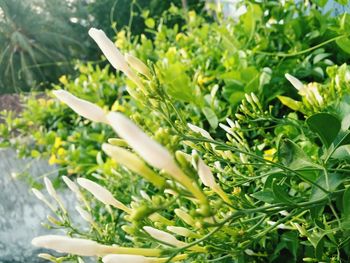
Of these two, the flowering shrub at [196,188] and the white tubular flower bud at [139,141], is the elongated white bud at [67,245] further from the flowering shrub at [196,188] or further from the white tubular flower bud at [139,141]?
the white tubular flower bud at [139,141]

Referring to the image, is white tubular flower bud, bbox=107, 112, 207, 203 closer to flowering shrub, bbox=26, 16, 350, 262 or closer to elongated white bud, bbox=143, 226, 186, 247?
flowering shrub, bbox=26, 16, 350, 262

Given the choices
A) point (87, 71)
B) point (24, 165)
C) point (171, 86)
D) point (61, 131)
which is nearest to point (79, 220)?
point (61, 131)

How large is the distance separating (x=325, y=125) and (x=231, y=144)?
0.59 feet

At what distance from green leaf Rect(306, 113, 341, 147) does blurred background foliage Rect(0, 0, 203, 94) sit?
807 cm

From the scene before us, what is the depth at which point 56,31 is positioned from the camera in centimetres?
1111

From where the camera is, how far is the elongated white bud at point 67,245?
350 mm

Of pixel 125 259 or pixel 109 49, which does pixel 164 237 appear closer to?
pixel 125 259

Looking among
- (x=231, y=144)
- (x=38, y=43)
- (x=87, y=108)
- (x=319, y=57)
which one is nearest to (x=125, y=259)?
(x=87, y=108)

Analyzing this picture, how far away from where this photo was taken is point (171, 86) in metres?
1.15

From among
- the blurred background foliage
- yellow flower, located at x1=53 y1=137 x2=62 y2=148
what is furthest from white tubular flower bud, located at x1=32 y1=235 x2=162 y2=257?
the blurred background foliage

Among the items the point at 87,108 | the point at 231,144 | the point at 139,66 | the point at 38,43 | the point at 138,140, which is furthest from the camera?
the point at 38,43

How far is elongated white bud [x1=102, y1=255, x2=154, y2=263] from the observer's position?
1.13 ft

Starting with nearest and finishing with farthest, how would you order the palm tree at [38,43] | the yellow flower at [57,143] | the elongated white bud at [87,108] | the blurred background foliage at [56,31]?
1. the elongated white bud at [87,108]
2. the yellow flower at [57,143]
3. the palm tree at [38,43]
4. the blurred background foliage at [56,31]

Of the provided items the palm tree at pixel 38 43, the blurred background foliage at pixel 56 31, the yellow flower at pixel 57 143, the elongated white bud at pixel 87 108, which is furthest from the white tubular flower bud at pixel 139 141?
the blurred background foliage at pixel 56 31
